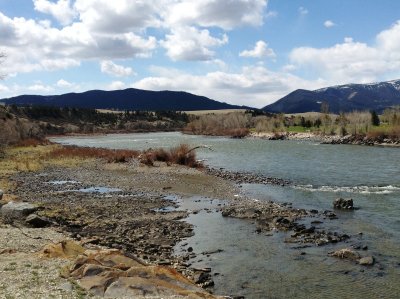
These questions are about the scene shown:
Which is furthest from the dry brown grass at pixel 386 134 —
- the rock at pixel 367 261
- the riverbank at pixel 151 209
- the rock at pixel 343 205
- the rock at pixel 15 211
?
→ the rock at pixel 15 211

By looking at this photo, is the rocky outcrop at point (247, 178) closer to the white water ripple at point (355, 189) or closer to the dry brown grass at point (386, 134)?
the white water ripple at point (355, 189)

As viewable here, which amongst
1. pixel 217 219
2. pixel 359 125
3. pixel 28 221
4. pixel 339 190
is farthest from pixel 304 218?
pixel 359 125

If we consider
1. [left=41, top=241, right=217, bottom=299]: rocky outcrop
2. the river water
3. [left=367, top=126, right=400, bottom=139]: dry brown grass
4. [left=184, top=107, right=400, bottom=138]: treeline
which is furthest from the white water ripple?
[left=184, top=107, right=400, bottom=138]: treeline

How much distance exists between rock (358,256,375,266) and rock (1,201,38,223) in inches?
632

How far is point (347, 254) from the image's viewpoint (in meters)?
18.6

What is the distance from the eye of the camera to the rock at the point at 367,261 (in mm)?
17734

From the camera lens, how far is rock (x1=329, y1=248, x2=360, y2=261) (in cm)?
1840

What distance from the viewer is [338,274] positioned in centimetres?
1672

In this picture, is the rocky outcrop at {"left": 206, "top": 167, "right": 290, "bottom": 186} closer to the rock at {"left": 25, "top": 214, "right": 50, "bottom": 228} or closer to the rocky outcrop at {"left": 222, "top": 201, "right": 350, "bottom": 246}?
the rocky outcrop at {"left": 222, "top": 201, "right": 350, "bottom": 246}

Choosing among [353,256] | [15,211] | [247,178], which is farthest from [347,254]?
[247,178]

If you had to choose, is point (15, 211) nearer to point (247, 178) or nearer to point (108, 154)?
point (247, 178)

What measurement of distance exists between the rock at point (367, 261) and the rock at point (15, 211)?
1605cm

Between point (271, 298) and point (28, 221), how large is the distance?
1281 cm

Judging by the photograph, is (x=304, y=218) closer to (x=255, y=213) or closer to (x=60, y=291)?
(x=255, y=213)
